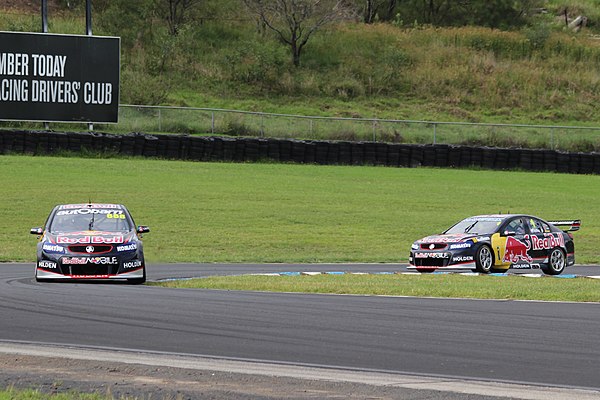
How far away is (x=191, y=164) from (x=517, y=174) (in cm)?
1336

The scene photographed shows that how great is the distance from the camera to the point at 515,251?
2127 centimetres

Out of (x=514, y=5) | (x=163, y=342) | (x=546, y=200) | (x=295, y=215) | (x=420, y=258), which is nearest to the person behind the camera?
(x=163, y=342)

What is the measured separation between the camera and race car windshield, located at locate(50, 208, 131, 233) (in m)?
17.7

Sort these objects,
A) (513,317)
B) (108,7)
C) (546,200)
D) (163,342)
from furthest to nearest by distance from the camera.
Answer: (108,7)
(546,200)
(513,317)
(163,342)

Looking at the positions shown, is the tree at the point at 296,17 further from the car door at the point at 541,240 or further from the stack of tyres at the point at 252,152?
the car door at the point at 541,240

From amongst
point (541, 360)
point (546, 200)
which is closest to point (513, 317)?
point (541, 360)

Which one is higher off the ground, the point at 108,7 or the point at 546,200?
the point at 108,7

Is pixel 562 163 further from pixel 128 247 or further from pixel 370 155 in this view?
pixel 128 247

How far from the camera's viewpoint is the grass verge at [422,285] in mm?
15094

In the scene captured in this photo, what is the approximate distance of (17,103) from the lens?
3894 cm

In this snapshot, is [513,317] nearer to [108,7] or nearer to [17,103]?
[17,103]

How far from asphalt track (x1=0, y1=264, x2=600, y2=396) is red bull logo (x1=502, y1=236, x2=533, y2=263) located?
7.16 m

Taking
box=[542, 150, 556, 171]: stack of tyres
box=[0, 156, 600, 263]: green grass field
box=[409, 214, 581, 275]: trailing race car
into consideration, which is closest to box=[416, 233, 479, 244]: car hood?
box=[409, 214, 581, 275]: trailing race car

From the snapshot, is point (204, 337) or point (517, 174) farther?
point (517, 174)
